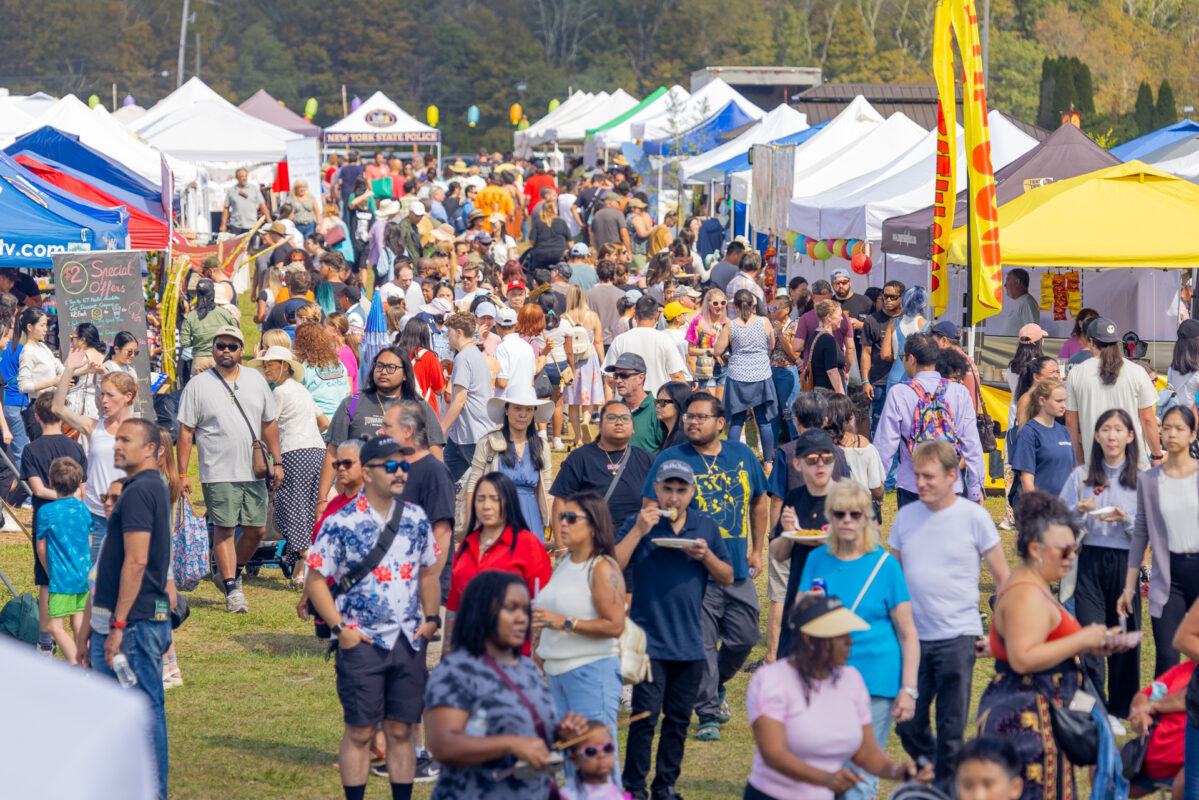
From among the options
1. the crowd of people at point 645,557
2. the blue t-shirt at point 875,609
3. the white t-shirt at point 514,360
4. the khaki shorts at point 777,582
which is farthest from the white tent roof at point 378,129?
the blue t-shirt at point 875,609

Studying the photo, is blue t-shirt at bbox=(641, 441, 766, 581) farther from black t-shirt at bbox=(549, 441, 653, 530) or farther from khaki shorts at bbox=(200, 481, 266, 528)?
khaki shorts at bbox=(200, 481, 266, 528)

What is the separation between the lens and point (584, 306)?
12664 mm

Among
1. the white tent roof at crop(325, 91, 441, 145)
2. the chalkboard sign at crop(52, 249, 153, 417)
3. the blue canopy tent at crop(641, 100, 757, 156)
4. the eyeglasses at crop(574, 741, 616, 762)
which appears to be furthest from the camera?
the white tent roof at crop(325, 91, 441, 145)

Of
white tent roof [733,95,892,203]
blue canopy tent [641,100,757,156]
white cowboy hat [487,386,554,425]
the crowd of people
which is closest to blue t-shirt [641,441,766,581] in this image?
the crowd of people

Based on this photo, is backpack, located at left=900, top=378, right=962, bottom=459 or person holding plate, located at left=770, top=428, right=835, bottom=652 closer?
person holding plate, located at left=770, top=428, right=835, bottom=652

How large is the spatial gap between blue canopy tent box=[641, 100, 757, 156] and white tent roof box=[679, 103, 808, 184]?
318 cm

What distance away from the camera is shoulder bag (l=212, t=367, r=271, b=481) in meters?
8.74

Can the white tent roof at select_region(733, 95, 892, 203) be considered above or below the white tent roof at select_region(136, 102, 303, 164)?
below

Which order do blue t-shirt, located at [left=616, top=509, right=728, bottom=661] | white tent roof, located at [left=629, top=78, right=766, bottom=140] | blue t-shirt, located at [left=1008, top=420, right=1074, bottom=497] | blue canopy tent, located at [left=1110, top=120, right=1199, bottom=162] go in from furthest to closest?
white tent roof, located at [left=629, top=78, right=766, bottom=140]
blue canopy tent, located at [left=1110, top=120, right=1199, bottom=162]
blue t-shirt, located at [left=1008, top=420, right=1074, bottom=497]
blue t-shirt, located at [left=616, top=509, right=728, bottom=661]

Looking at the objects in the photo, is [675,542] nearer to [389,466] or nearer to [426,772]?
[389,466]

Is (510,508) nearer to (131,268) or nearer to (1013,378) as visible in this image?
(1013,378)

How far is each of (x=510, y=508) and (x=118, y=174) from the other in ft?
40.5

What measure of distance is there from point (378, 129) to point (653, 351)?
108 feet

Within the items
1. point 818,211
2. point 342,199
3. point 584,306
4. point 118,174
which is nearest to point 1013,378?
point 584,306
